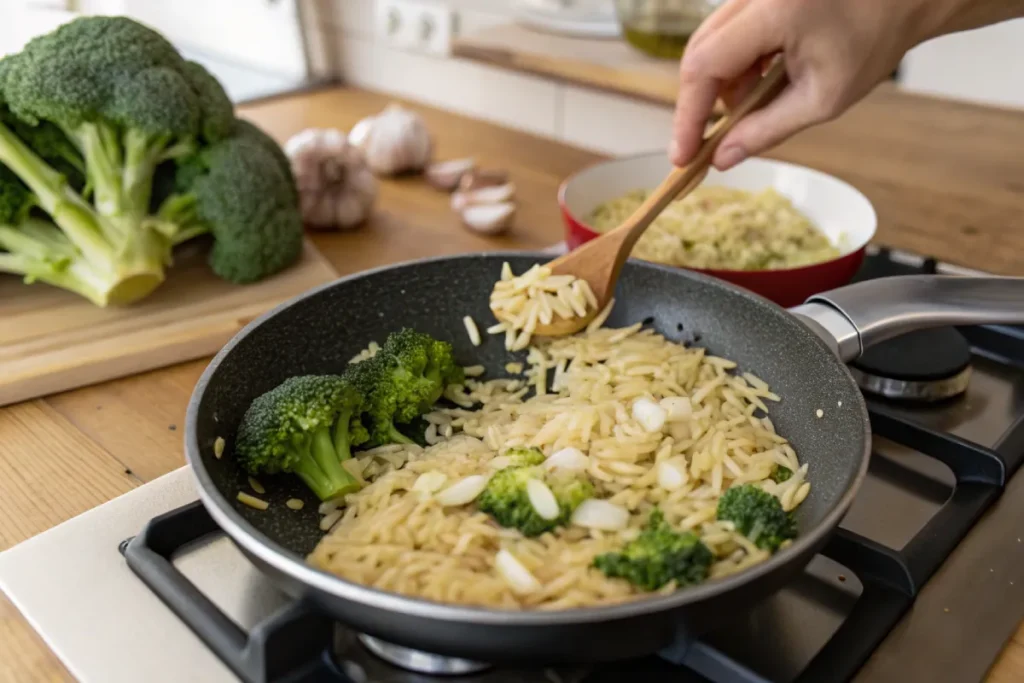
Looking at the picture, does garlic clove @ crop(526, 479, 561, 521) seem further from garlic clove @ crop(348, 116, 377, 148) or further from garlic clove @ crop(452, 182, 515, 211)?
garlic clove @ crop(348, 116, 377, 148)

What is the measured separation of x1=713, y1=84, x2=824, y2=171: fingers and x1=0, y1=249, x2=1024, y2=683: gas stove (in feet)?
1.24

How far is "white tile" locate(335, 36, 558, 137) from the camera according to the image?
2.20 metres

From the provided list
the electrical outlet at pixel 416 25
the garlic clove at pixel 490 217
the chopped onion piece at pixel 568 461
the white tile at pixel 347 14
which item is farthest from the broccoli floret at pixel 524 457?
the white tile at pixel 347 14

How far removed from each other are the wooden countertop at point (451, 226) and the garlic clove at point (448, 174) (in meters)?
0.04

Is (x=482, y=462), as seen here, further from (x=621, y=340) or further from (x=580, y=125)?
(x=580, y=125)

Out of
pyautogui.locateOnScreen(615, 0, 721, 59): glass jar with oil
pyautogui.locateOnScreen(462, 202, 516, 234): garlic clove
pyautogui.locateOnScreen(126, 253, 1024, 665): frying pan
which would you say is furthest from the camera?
pyautogui.locateOnScreen(615, 0, 721, 59): glass jar with oil

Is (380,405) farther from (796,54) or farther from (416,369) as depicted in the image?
(796,54)

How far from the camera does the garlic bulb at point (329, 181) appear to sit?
61.9 inches

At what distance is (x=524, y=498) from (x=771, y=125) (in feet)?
2.03

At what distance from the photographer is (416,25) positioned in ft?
7.78

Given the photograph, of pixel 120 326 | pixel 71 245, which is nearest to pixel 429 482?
pixel 120 326

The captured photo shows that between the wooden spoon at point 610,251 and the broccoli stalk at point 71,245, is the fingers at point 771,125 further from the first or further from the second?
the broccoli stalk at point 71,245

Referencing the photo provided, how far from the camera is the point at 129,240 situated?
49.9 inches

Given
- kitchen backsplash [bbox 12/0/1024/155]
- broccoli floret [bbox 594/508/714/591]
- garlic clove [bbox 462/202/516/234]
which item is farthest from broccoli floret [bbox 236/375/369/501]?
kitchen backsplash [bbox 12/0/1024/155]
